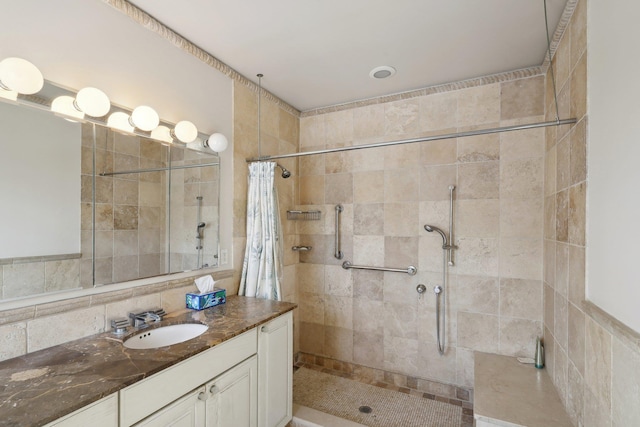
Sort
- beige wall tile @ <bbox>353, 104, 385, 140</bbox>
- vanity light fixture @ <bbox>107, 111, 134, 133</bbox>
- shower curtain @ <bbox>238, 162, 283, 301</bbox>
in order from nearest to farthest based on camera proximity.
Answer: vanity light fixture @ <bbox>107, 111, 134, 133</bbox> < shower curtain @ <bbox>238, 162, 283, 301</bbox> < beige wall tile @ <bbox>353, 104, 385, 140</bbox>

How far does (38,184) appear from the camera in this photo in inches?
54.8

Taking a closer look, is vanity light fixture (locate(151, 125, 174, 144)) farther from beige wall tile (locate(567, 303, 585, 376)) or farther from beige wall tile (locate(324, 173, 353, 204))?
beige wall tile (locate(567, 303, 585, 376))

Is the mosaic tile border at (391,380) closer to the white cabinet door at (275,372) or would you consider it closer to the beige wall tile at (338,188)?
the white cabinet door at (275,372)

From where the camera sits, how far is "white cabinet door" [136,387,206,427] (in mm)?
1230

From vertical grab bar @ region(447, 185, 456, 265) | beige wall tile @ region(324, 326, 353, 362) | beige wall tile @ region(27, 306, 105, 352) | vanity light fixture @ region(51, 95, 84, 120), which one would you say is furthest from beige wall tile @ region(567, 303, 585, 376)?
vanity light fixture @ region(51, 95, 84, 120)

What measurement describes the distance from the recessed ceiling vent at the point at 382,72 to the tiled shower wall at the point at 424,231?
401 mm

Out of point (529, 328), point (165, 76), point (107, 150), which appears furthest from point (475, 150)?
point (107, 150)

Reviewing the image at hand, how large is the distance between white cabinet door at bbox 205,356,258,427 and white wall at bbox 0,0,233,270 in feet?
3.33

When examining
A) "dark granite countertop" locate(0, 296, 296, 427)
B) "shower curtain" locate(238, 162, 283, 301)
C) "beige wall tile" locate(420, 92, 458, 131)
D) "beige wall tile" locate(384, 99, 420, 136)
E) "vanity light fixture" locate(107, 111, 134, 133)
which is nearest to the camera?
"dark granite countertop" locate(0, 296, 296, 427)

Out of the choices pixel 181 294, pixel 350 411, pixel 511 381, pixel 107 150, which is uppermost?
pixel 107 150

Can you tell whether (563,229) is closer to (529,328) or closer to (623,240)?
(623,240)

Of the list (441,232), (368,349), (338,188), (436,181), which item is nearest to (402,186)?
(436,181)

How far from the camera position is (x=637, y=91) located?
102cm

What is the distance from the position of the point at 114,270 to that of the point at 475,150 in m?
2.74
